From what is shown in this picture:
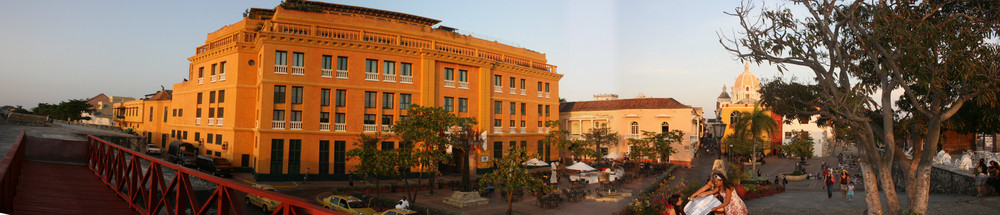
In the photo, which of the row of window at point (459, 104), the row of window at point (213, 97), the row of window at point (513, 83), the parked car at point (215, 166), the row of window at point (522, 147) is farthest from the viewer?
the row of window at point (513, 83)

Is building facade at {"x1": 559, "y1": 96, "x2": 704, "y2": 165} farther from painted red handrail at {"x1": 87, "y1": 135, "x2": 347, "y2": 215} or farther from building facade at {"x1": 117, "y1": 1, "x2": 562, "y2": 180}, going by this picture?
painted red handrail at {"x1": 87, "y1": 135, "x2": 347, "y2": 215}

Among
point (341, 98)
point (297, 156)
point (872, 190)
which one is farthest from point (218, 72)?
point (872, 190)

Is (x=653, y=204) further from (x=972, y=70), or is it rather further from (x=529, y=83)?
(x=529, y=83)

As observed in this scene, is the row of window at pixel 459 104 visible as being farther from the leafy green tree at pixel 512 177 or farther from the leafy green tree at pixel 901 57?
the leafy green tree at pixel 901 57

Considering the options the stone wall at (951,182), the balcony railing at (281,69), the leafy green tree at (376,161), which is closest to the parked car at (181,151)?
the balcony railing at (281,69)

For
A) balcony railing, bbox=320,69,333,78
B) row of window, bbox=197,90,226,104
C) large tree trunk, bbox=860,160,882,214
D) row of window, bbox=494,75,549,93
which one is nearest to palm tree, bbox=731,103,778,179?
row of window, bbox=494,75,549,93

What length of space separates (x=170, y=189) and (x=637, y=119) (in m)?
48.3

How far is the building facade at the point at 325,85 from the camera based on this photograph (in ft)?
92.8

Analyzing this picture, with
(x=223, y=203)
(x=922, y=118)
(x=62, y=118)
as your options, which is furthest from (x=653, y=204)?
(x=62, y=118)

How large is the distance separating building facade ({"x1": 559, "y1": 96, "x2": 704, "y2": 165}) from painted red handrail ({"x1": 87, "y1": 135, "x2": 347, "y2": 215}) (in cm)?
4425

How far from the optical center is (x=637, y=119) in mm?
49875

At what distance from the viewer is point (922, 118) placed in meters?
14.9

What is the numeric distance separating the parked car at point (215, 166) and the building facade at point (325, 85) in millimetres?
1006

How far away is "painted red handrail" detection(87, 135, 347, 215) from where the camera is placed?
349 centimetres
